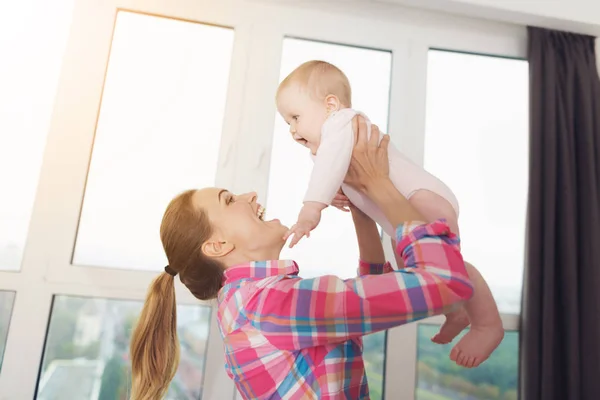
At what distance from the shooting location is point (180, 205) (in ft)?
4.05

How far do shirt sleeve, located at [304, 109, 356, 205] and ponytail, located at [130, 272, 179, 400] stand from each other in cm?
46

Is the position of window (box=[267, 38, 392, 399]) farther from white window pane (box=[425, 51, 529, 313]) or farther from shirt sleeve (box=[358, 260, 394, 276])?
shirt sleeve (box=[358, 260, 394, 276])

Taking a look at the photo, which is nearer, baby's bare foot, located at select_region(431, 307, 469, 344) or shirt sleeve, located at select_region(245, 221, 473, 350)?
shirt sleeve, located at select_region(245, 221, 473, 350)

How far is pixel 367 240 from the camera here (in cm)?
137

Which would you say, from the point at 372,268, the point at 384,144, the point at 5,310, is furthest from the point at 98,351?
the point at 384,144

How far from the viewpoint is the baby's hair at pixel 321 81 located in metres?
1.33

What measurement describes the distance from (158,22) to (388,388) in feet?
6.27

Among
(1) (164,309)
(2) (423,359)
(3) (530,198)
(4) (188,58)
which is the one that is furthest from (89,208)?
(3) (530,198)

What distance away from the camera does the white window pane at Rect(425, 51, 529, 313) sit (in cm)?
222

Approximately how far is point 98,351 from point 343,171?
4.44ft

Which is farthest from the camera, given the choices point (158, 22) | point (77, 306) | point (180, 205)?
point (158, 22)

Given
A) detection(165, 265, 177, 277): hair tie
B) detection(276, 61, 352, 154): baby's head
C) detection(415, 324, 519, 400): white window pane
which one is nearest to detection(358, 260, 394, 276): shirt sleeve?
detection(276, 61, 352, 154): baby's head

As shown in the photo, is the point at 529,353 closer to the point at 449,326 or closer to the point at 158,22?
the point at 449,326

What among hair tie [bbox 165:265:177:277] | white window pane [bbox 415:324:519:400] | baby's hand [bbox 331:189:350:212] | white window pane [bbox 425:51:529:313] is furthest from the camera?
white window pane [bbox 425:51:529:313]
